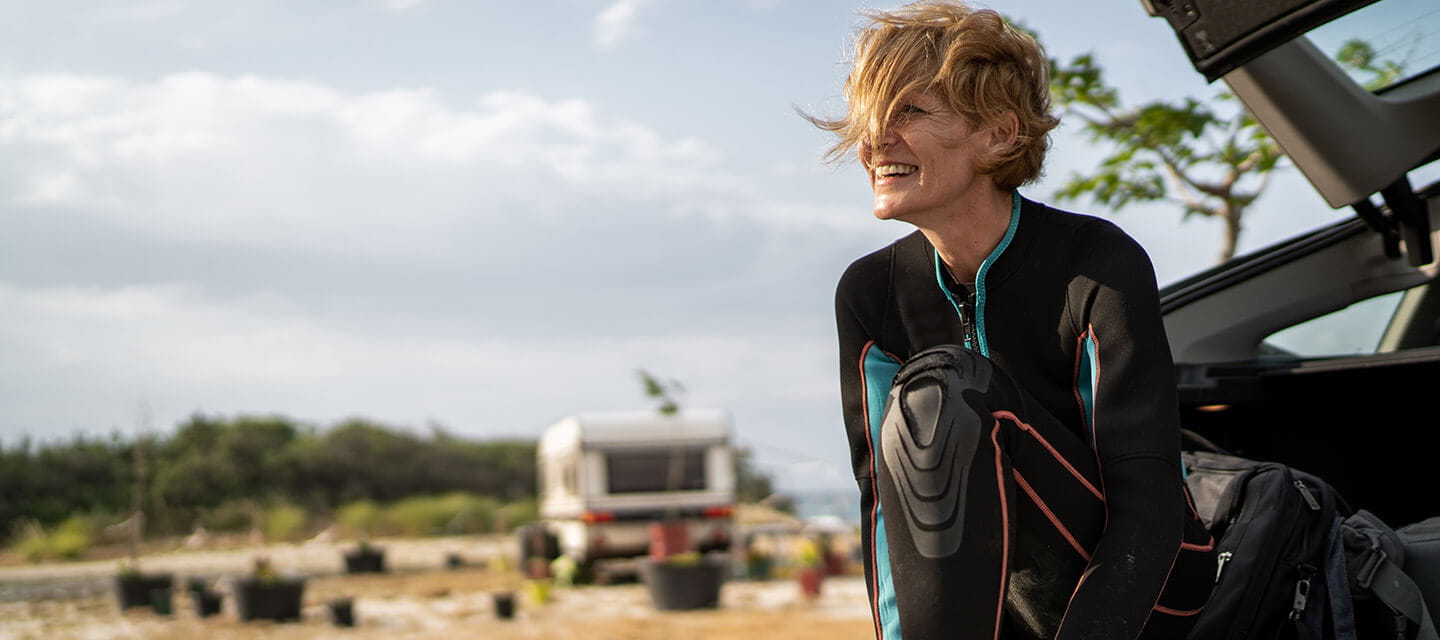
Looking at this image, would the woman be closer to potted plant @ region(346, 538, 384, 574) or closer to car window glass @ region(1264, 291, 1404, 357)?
car window glass @ region(1264, 291, 1404, 357)

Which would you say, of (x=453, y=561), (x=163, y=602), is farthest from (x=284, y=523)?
(x=163, y=602)

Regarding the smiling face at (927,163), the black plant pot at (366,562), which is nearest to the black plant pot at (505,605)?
the black plant pot at (366,562)

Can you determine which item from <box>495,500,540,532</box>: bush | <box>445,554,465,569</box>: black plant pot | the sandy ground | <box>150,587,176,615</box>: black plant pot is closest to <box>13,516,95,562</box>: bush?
the sandy ground

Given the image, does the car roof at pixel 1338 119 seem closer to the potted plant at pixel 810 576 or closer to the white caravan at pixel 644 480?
the potted plant at pixel 810 576

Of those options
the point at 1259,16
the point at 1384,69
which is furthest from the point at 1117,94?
the point at 1259,16

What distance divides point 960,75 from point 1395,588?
3.70 ft

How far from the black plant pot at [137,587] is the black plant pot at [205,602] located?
1.77 feet

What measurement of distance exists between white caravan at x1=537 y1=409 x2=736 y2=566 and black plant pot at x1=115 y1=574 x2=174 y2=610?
4384 mm

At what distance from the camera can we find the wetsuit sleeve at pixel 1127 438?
5.18ft

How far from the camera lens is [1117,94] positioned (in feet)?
17.6

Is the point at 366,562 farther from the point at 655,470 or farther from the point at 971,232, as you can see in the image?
the point at 971,232

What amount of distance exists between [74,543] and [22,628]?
1039 centimetres

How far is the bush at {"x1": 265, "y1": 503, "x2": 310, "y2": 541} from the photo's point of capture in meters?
22.6

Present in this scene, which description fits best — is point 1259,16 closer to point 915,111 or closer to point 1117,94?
point 915,111
